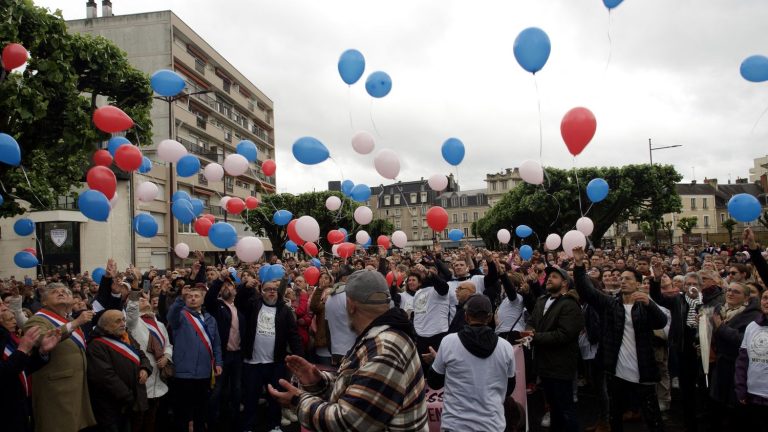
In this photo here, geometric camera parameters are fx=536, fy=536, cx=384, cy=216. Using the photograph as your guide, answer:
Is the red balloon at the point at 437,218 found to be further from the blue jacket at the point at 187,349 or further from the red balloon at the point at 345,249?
the blue jacket at the point at 187,349

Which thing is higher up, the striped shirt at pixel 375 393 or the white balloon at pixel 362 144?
the white balloon at pixel 362 144

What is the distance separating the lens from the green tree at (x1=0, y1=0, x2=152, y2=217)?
9.34 metres

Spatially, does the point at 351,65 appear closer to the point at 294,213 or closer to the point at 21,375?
the point at 21,375

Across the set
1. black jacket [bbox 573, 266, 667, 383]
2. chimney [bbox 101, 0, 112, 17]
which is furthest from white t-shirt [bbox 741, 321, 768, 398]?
chimney [bbox 101, 0, 112, 17]

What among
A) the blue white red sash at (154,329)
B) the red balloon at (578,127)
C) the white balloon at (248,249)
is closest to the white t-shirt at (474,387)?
the blue white red sash at (154,329)

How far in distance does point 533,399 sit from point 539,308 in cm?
244

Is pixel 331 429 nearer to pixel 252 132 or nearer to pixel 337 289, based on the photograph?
pixel 337 289

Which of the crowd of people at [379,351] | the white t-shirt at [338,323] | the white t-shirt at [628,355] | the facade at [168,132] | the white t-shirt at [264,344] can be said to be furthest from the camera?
the facade at [168,132]

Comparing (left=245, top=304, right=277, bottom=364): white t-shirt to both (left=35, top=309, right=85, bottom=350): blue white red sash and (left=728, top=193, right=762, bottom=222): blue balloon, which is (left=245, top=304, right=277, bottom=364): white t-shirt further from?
(left=728, top=193, right=762, bottom=222): blue balloon

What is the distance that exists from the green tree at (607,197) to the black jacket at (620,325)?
92.9ft

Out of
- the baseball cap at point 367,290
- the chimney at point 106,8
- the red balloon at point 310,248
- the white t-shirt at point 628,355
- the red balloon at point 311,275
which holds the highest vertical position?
the chimney at point 106,8

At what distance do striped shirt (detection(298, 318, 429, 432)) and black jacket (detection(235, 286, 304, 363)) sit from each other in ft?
12.9

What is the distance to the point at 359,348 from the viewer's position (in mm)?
2203

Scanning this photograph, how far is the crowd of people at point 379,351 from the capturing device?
7.49 ft
